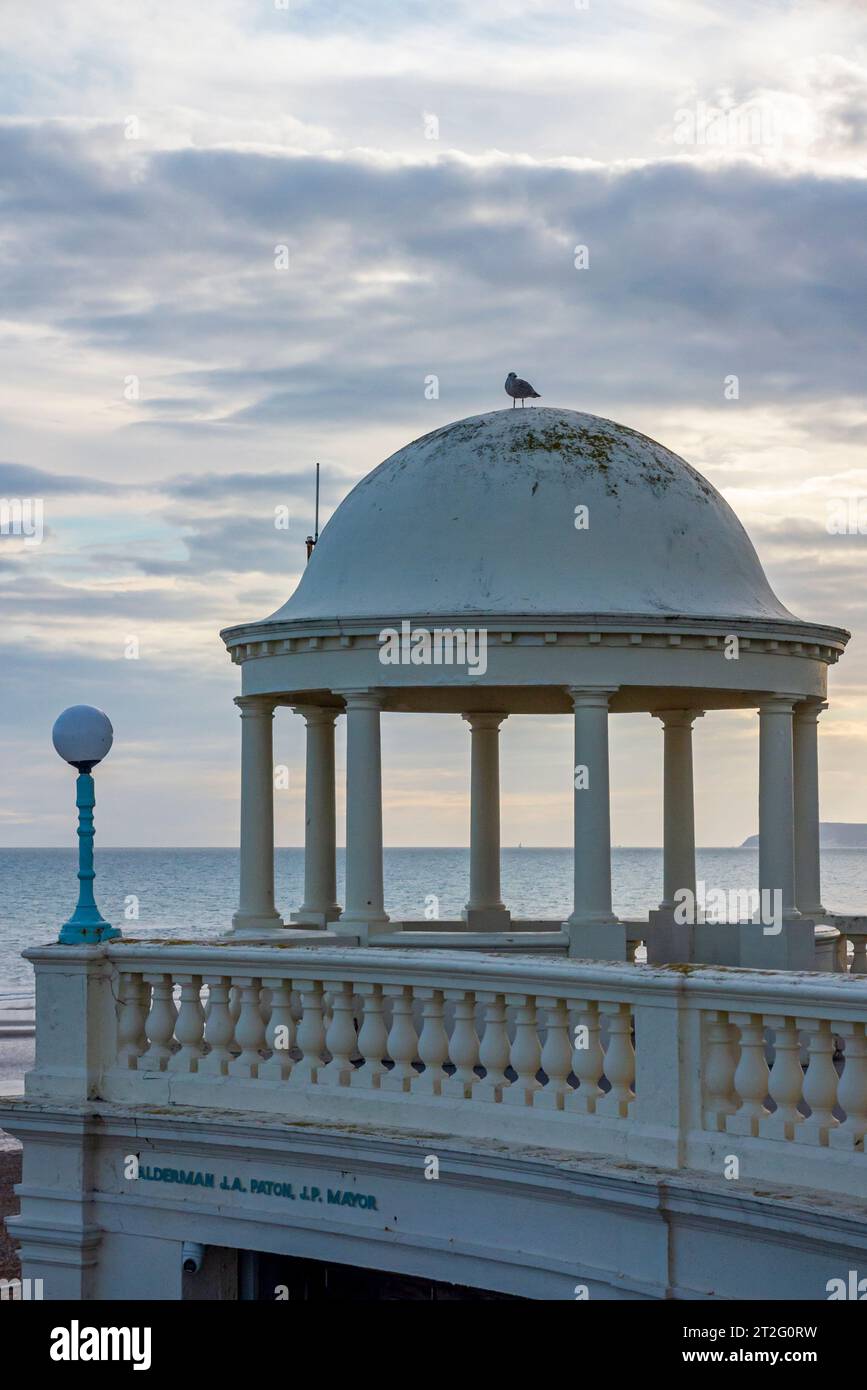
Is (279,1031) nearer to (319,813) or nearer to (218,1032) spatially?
(218,1032)

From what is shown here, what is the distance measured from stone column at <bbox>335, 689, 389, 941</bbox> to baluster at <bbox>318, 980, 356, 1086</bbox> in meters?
6.43

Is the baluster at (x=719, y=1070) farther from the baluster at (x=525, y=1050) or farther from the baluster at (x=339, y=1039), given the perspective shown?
the baluster at (x=339, y=1039)

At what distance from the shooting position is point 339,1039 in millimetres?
10492

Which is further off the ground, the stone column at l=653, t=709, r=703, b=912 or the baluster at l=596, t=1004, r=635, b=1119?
the stone column at l=653, t=709, r=703, b=912

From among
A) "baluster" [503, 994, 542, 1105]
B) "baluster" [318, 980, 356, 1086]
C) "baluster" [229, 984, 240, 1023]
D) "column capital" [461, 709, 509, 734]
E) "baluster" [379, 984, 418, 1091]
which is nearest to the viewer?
"baluster" [503, 994, 542, 1105]

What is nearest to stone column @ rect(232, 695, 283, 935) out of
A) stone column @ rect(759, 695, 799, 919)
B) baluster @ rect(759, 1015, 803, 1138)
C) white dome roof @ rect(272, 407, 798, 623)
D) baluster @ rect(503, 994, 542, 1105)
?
white dome roof @ rect(272, 407, 798, 623)

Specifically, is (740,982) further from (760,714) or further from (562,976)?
(760,714)

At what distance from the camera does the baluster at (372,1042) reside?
1030 centimetres

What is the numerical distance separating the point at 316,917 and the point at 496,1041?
10.3 m

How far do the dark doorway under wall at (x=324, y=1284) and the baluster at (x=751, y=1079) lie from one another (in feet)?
9.59

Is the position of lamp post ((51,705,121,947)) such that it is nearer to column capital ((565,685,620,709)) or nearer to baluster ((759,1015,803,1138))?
baluster ((759,1015,803,1138))

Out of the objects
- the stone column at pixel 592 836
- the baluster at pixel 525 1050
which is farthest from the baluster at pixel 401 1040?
the stone column at pixel 592 836

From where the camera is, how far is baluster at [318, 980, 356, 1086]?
10.4 m

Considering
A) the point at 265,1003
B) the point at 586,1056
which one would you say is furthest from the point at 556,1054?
the point at 265,1003
